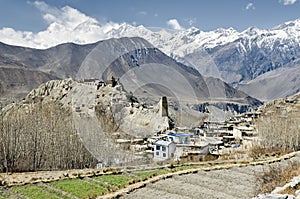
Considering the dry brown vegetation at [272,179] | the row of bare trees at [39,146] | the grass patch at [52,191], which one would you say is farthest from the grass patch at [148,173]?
the row of bare trees at [39,146]

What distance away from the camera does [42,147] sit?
2555 cm

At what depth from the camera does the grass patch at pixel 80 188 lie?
15.4 meters

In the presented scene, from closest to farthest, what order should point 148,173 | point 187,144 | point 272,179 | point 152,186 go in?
point 272,179 → point 152,186 → point 148,173 → point 187,144

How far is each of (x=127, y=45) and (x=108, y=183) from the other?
6415 inches

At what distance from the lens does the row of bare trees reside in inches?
965

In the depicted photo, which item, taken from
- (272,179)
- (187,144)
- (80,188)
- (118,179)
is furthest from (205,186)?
(187,144)

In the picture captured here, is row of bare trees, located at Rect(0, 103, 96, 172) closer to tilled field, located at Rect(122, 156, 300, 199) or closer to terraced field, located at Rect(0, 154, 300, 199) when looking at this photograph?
terraced field, located at Rect(0, 154, 300, 199)

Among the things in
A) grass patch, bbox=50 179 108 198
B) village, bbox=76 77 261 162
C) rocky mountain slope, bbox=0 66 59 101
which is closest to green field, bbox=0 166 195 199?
grass patch, bbox=50 179 108 198

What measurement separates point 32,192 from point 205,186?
714 cm

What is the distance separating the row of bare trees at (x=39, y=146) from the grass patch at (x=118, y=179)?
8493 mm

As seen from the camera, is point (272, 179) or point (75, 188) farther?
point (75, 188)

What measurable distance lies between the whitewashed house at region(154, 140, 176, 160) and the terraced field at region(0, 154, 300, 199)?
1043 centimetres

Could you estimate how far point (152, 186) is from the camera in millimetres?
15945

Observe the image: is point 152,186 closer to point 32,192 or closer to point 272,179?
point 272,179
